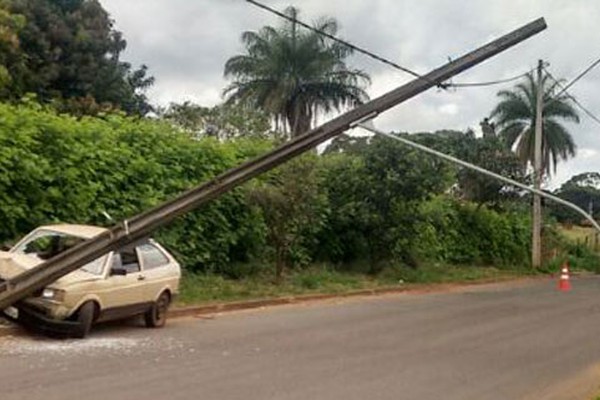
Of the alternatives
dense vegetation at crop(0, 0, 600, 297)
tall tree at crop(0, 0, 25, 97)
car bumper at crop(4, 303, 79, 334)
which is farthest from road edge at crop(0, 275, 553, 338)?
tall tree at crop(0, 0, 25, 97)

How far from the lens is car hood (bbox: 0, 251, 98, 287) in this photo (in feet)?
38.1

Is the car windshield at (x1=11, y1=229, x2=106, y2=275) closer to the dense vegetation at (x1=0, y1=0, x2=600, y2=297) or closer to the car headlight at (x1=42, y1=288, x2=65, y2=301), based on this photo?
the car headlight at (x1=42, y1=288, x2=65, y2=301)

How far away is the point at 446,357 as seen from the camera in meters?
12.0

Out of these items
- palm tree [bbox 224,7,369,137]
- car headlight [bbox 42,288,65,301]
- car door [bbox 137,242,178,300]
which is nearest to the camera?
car headlight [bbox 42,288,65,301]

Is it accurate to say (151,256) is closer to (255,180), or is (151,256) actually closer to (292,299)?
(292,299)

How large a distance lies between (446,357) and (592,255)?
115 ft

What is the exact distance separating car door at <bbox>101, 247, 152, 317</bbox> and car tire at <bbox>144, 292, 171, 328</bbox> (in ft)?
0.83

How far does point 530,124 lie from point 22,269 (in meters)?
43.0

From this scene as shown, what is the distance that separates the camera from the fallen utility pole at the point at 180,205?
10.7 metres

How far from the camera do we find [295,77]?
4866 cm

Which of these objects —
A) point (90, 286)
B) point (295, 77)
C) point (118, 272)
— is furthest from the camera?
point (295, 77)

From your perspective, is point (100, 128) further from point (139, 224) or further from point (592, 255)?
point (592, 255)

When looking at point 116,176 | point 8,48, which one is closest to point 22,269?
point 116,176

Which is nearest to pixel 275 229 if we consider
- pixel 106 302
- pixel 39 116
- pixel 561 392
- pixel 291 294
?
pixel 291 294
